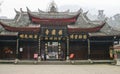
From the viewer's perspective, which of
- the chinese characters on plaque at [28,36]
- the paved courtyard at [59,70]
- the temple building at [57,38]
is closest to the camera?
the paved courtyard at [59,70]

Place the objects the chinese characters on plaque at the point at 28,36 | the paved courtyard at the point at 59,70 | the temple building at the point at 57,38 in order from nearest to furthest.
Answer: the paved courtyard at the point at 59,70
the temple building at the point at 57,38
the chinese characters on plaque at the point at 28,36

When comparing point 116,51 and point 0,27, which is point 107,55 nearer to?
point 116,51

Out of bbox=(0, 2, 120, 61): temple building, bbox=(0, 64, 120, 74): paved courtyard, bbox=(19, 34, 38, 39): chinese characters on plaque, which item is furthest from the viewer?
bbox=(19, 34, 38, 39): chinese characters on plaque

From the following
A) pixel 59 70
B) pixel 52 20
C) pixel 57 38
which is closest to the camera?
Result: pixel 59 70

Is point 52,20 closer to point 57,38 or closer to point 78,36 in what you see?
point 57,38

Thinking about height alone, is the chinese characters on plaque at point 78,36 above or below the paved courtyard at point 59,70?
above

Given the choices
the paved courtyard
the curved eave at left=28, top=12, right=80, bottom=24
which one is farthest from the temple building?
the paved courtyard

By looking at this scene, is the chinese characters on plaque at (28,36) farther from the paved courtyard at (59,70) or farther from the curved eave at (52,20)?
the paved courtyard at (59,70)

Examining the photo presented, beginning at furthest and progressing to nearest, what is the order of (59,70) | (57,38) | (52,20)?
(57,38)
(52,20)
(59,70)

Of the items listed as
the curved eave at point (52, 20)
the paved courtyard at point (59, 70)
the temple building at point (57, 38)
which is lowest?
the paved courtyard at point (59, 70)

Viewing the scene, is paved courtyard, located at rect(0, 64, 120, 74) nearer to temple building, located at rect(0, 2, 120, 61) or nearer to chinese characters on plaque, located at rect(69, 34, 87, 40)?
temple building, located at rect(0, 2, 120, 61)

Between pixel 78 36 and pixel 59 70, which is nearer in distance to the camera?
pixel 59 70

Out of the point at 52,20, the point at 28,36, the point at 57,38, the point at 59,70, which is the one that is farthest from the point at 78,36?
the point at 59,70

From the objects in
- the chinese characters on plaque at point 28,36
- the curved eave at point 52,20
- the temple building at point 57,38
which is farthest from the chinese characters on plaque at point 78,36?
the chinese characters on plaque at point 28,36
